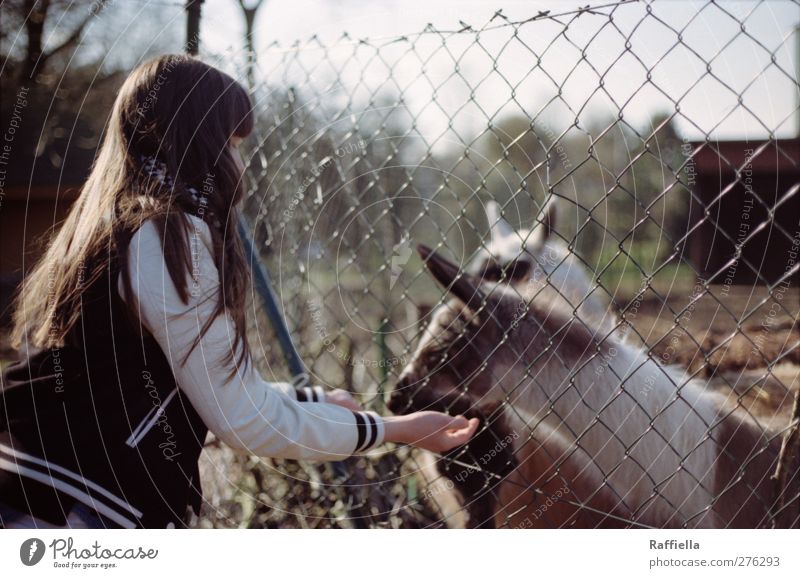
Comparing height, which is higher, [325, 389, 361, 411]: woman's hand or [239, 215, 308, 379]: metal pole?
[239, 215, 308, 379]: metal pole

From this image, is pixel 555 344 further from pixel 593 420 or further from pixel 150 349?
pixel 150 349

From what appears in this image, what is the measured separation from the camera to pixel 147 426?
134 centimetres

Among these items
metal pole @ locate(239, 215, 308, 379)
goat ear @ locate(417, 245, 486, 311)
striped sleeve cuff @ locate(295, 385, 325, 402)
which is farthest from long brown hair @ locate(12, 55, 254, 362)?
metal pole @ locate(239, 215, 308, 379)

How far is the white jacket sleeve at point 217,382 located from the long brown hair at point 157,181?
0.14ft

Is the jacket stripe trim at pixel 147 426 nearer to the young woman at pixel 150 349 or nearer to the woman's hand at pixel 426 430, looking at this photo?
the young woman at pixel 150 349

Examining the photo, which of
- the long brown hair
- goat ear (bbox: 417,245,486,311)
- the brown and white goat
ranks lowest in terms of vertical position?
the brown and white goat

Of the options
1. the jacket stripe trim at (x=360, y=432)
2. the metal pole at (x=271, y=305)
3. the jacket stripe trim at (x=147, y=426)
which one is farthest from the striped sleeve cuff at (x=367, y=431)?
the metal pole at (x=271, y=305)

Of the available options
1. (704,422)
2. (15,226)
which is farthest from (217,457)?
(704,422)

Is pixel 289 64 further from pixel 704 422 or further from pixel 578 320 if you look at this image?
pixel 704 422

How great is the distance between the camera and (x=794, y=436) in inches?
61.2

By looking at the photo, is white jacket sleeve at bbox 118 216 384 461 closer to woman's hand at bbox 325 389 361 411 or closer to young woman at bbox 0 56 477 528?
young woman at bbox 0 56 477 528

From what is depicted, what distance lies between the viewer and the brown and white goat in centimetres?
165

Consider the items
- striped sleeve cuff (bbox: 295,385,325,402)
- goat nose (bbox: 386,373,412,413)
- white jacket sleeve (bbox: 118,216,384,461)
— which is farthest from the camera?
goat nose (bbox: 386,373,412,413)

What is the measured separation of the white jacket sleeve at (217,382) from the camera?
1.26 m
